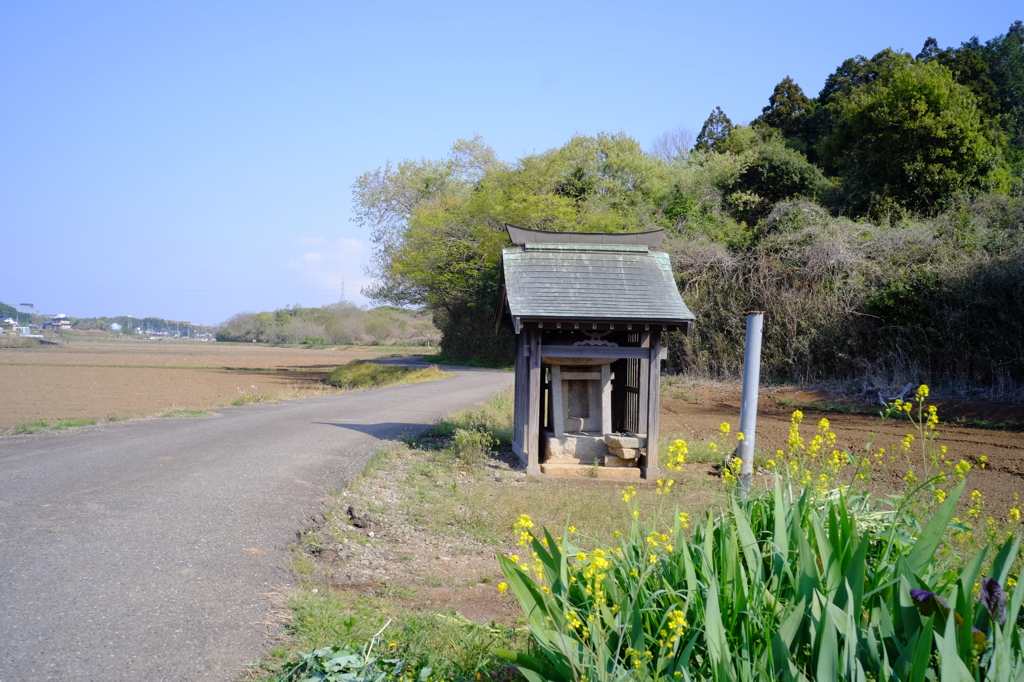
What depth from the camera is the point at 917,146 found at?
25219mm

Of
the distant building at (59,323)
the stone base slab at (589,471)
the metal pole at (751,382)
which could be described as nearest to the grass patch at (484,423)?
the stone base slab at (589,471)

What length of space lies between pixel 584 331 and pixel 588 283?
0.65 m

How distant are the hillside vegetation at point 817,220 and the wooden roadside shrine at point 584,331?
10795 millimetres

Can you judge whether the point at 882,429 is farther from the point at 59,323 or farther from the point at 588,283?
the point at 59,323

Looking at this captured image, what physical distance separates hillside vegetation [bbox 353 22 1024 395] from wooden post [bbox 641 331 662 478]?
35.5ft

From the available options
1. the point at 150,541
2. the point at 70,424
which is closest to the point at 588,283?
the point at 150,541

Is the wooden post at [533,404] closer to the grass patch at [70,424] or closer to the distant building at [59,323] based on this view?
the grass patch at [70,424]

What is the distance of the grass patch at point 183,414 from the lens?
45.5 ft

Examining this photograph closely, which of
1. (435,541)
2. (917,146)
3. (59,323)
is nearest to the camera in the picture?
(435,541)

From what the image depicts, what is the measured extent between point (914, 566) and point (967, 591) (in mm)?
350

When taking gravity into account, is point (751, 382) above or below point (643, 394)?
above

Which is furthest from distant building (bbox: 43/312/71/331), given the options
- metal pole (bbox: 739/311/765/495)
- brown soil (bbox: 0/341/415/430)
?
metal pole (bbox: 739/311/765/495)

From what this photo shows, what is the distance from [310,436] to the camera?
37.6 ft

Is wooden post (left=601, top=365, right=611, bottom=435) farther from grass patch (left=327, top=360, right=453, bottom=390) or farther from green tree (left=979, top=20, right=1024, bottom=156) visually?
green tree (left=979, top=20, right=1024, bottom=156)
